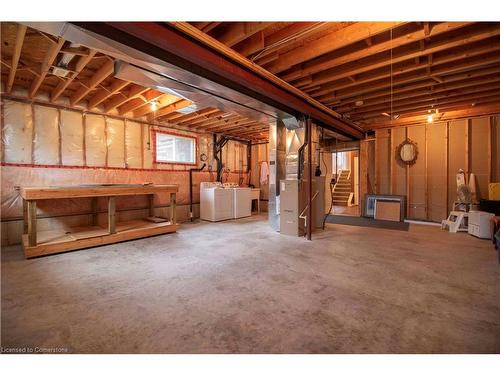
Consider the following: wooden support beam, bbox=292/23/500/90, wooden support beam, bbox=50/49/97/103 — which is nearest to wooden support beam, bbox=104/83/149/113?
wooden support beam, bbox=50/49/97/103

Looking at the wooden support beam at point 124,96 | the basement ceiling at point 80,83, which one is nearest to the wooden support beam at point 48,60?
the basement ceiling at point 80,83

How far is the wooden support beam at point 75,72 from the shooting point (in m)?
2.58

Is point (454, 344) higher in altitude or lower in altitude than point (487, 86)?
lower

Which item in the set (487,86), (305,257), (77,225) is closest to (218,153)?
(77,225)

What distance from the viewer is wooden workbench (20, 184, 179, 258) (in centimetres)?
301

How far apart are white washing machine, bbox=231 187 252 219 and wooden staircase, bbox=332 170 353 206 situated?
12.7 ft

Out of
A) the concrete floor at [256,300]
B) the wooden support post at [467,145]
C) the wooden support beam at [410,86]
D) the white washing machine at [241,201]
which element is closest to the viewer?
the concrete floor at [256,300]

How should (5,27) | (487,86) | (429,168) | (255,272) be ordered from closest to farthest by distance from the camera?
(5,27) → (255,272) → (487,86) → (429,168)

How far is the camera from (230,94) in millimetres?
3020

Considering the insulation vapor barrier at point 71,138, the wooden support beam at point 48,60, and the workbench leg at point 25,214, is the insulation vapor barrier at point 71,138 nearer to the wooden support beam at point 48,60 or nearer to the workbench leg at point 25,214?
the wooden support beam at point 48,60

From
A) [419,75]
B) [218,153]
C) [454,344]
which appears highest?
[419,75]

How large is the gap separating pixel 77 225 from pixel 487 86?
7668 mm

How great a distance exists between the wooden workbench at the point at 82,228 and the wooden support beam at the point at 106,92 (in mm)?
1544
